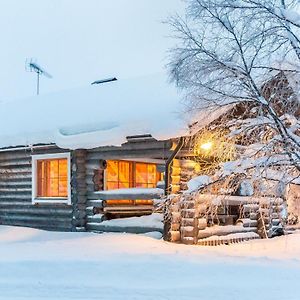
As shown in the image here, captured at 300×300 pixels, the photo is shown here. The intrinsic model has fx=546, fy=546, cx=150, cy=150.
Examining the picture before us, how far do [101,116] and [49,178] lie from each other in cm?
268

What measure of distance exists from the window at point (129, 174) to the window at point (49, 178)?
139 cm

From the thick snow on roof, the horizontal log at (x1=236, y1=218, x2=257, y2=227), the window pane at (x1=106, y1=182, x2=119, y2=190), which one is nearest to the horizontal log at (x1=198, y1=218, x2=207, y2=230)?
the horizontal log at (x1=236, y1=218, x2=257, y2=227)

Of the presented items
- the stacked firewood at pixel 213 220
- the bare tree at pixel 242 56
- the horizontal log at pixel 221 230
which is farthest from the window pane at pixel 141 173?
the bare tree at pixel 242 56

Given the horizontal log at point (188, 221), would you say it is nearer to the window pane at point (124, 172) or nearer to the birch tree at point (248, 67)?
the birch tree at point (248, 67)

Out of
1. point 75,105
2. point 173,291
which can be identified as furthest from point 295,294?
point 75,105

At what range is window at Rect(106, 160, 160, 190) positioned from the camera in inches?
642

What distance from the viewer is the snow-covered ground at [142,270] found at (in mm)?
7395

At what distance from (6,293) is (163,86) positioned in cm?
845

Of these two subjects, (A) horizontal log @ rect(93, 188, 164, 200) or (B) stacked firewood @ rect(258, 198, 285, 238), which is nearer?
(A) horizontal log @ rect(93, 188, 164, 200)

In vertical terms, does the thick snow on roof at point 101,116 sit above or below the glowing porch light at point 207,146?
above

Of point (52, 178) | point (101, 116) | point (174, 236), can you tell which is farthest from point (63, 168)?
point (174, 236)

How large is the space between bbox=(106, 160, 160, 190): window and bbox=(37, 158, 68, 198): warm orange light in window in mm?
1377

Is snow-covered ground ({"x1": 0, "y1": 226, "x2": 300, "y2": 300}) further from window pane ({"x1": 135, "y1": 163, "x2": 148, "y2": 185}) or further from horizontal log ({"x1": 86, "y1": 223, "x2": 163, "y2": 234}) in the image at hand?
window pane ({"x1": 135, "y1": 163, "x2": 148, "y2": 185})

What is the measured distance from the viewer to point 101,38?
9275cm
